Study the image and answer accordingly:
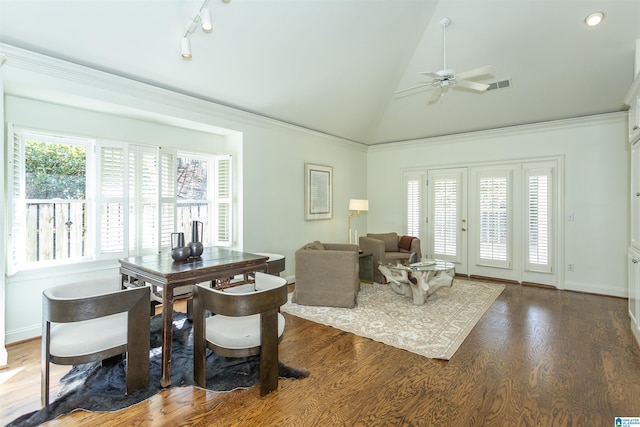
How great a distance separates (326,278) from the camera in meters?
4.12

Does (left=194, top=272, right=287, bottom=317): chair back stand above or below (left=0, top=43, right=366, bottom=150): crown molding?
below

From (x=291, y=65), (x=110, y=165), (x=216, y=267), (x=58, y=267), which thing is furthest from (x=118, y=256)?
(x=291, y=65)

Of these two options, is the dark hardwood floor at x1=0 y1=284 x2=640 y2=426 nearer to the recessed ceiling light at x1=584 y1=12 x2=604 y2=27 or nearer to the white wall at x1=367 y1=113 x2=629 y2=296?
the white wall at x1=367 y1=113 x2=629 y2=296

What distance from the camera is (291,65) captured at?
3.99 m

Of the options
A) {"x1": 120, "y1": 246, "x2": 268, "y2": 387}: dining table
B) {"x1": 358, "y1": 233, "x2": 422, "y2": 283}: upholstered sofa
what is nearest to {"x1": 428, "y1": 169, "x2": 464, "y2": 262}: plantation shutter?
{"x1": 358, "y1": 233, "x2": 422, "y2": 283}: upholstered sofa

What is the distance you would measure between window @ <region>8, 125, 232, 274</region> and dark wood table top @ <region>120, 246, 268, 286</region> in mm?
1264

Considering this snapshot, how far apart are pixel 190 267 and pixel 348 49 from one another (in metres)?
3.28

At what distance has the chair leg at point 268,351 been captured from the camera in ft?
7.26

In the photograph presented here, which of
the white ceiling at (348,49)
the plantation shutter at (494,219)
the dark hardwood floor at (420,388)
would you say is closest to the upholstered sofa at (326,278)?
the dark hardwood floor at (420,388)

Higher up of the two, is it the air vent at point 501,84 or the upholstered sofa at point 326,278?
the air vent at point 501,84

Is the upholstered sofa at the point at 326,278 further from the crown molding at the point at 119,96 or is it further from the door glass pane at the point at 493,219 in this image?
the door glass pane at the point at 493,219

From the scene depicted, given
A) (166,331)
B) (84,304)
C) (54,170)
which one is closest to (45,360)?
(84,304)

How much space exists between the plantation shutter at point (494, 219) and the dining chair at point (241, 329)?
4.66 metres

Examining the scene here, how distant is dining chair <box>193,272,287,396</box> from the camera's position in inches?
84.4
